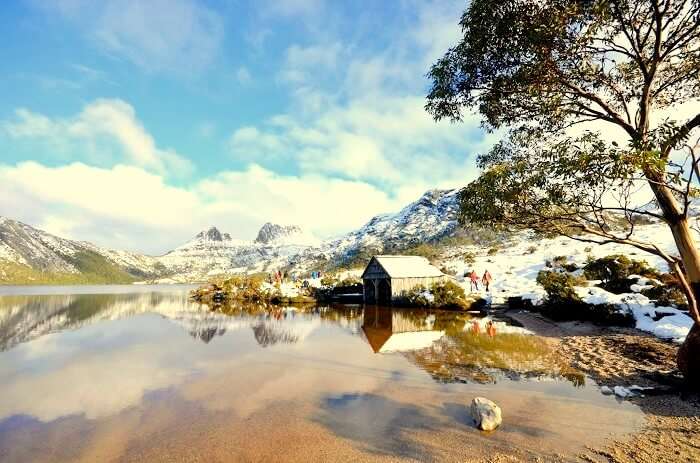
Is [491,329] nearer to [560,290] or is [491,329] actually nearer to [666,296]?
[560,290]

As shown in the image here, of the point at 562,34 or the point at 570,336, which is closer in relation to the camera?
the point at 562,34

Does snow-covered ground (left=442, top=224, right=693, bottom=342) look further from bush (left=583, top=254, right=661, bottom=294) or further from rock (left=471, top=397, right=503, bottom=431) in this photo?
rock (left=471, top=397, right=503, bottom=431)

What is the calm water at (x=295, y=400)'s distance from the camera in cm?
876

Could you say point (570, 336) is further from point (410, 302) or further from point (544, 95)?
point (410, 302)

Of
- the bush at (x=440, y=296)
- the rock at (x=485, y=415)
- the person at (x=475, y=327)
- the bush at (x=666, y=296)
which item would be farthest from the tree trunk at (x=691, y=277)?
the bush at (x=440, y=296)

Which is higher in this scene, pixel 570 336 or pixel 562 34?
pixel 562 34

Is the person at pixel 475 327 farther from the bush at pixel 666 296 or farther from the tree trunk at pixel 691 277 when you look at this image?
the tree trunk at pixel 691 277

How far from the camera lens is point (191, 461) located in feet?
27.1

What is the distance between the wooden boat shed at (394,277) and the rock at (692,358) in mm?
30898

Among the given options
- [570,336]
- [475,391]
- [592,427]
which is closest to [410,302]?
[570,336]

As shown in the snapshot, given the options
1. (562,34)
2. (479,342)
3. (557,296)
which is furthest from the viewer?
(557,296)

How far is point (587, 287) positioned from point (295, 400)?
27677 millimetres

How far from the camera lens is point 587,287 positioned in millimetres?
29562

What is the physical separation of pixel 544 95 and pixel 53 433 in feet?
57.2
